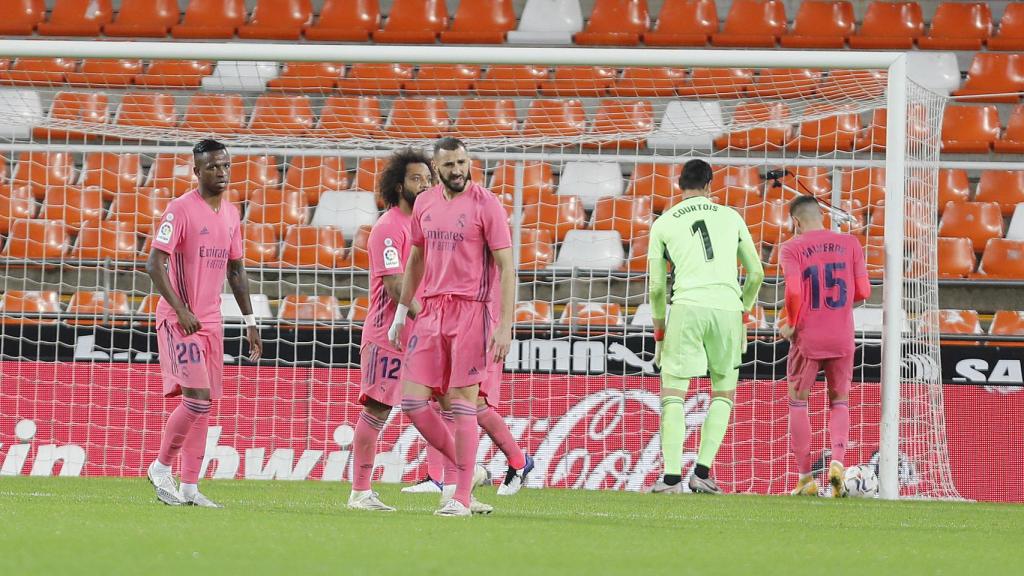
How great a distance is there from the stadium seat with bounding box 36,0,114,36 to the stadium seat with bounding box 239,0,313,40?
5.82 ft

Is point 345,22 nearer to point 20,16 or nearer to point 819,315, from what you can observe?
point 20,16

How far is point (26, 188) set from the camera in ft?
43.0

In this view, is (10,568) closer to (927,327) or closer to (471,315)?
(471,315)

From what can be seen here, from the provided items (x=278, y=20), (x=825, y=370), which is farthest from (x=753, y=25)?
(x=825, y=370)

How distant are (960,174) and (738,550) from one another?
9785mm

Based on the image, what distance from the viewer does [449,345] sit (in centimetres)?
623

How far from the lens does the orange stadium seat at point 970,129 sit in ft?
46.1

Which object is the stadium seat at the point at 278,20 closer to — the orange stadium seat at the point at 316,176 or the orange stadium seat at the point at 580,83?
the orange stadium seat at the point at 316,176

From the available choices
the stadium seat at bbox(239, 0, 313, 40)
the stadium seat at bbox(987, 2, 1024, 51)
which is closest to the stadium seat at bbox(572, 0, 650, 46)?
the stadium seat at bbox(239, 0, 313, 40)

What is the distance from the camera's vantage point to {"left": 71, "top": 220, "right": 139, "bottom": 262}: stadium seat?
11898 mm

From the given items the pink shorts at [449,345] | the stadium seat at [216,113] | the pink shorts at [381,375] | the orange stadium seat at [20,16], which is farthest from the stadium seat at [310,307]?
the orange stadium seat at [20,16]

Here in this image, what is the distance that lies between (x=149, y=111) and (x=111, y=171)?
0.79m

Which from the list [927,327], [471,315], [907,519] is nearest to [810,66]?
[927,327]

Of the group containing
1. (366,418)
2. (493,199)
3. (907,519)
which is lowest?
(907,519)
